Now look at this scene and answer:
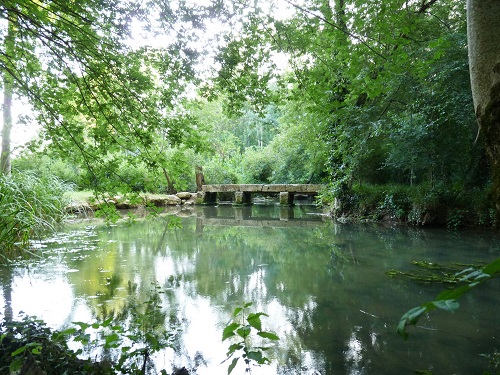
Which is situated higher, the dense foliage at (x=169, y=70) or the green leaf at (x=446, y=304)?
the dense foliage at (x=169, y=70)

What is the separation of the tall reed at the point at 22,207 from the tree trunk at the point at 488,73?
451 cm

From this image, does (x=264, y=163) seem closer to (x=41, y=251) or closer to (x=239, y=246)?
(x=239, y=246)

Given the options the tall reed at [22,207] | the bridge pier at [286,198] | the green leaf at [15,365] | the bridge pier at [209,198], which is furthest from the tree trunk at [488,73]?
the bridge pier at [209,198]

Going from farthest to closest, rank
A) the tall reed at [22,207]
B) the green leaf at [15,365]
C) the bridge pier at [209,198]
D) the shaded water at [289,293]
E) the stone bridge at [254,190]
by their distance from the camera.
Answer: the bridge pier at [209,198] → the stone bridge at [254,190] → the tall reed at [22,207] → the shaded water at [289,293] → the green leaf at [15,365]

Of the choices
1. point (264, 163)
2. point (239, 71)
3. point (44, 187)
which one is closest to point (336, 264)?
point (239, 71)

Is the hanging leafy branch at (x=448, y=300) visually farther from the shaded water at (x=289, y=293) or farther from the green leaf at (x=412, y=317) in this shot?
the shaded water at (x=289, y=293)

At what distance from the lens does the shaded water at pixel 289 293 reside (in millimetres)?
2297

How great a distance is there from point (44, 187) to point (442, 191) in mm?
8375

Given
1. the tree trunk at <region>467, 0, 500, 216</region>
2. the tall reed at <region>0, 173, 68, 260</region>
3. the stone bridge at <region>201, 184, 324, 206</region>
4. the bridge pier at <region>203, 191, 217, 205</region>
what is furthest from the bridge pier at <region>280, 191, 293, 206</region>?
the tree trunk at <region>467, 0, 500, 216</region>

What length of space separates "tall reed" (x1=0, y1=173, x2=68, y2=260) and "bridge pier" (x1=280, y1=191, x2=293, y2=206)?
9934 millimetres

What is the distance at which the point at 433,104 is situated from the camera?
7922 mm

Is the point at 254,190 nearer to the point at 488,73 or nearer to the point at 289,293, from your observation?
the point at 289,293

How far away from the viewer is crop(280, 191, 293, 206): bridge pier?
15.4m

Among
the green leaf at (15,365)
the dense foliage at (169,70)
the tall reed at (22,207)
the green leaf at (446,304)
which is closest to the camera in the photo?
the green leaf at (446,304)
